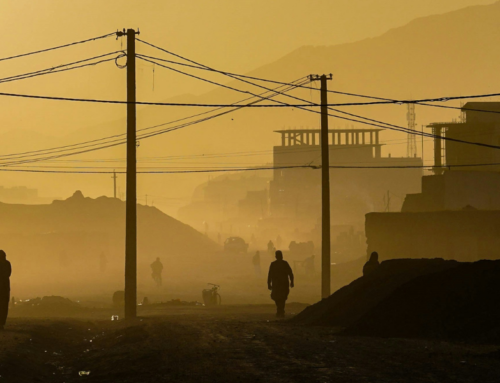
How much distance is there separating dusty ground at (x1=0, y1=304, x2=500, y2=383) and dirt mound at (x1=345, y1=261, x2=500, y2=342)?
0.98 m

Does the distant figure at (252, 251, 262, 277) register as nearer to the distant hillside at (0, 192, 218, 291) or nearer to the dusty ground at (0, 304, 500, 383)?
the distant hillside at (0, 192, 218, 291)

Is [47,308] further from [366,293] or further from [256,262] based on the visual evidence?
[256,262]

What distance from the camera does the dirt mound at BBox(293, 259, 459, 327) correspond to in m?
18.1

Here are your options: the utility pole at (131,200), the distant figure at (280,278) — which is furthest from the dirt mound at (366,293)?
the utility pole at (131,200)

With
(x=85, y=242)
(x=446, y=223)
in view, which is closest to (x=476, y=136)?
(x=446, y=223)

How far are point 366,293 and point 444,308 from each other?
139 inches

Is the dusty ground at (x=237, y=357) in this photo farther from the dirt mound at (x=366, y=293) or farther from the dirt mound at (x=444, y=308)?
the dirt mound at (x=366, y=293)

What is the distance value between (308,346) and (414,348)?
1.66 meters

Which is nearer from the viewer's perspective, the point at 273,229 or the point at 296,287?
the point at 296,287

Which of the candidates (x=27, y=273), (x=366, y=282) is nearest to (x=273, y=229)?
(x=27, y=273)

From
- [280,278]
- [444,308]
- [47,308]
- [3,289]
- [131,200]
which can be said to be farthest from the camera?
[47,308]

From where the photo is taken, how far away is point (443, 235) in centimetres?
4100

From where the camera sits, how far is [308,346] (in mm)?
13414

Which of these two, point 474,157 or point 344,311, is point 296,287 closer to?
point 474,157
